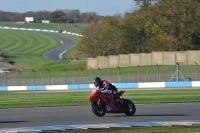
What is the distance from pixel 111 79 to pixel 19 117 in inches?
1431

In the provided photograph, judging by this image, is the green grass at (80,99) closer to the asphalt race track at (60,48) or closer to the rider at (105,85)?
the rider at (105,85)

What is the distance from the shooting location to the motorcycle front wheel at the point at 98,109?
67.0 ft

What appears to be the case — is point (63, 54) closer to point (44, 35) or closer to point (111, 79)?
point (44, 35)

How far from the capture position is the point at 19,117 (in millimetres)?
21250

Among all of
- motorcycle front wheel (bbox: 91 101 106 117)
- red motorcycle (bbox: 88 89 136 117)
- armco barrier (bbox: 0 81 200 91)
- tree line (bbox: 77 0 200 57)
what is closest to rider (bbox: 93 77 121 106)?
red motorcycle (bbox: 88 89 136 117)

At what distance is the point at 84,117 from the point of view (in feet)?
67.7

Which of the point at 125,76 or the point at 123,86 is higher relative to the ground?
the point at 125,76

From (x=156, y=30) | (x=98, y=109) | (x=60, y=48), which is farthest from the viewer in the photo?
(x=60, y=48)

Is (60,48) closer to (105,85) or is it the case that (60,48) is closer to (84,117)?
(84,117)

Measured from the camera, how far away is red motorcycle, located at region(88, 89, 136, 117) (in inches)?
796

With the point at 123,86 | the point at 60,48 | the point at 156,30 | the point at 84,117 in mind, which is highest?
the point at 156,30

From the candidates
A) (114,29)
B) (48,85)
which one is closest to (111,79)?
(48,85)

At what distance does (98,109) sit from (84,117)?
0.58 m

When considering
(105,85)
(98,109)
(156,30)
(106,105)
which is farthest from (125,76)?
(105,85)
